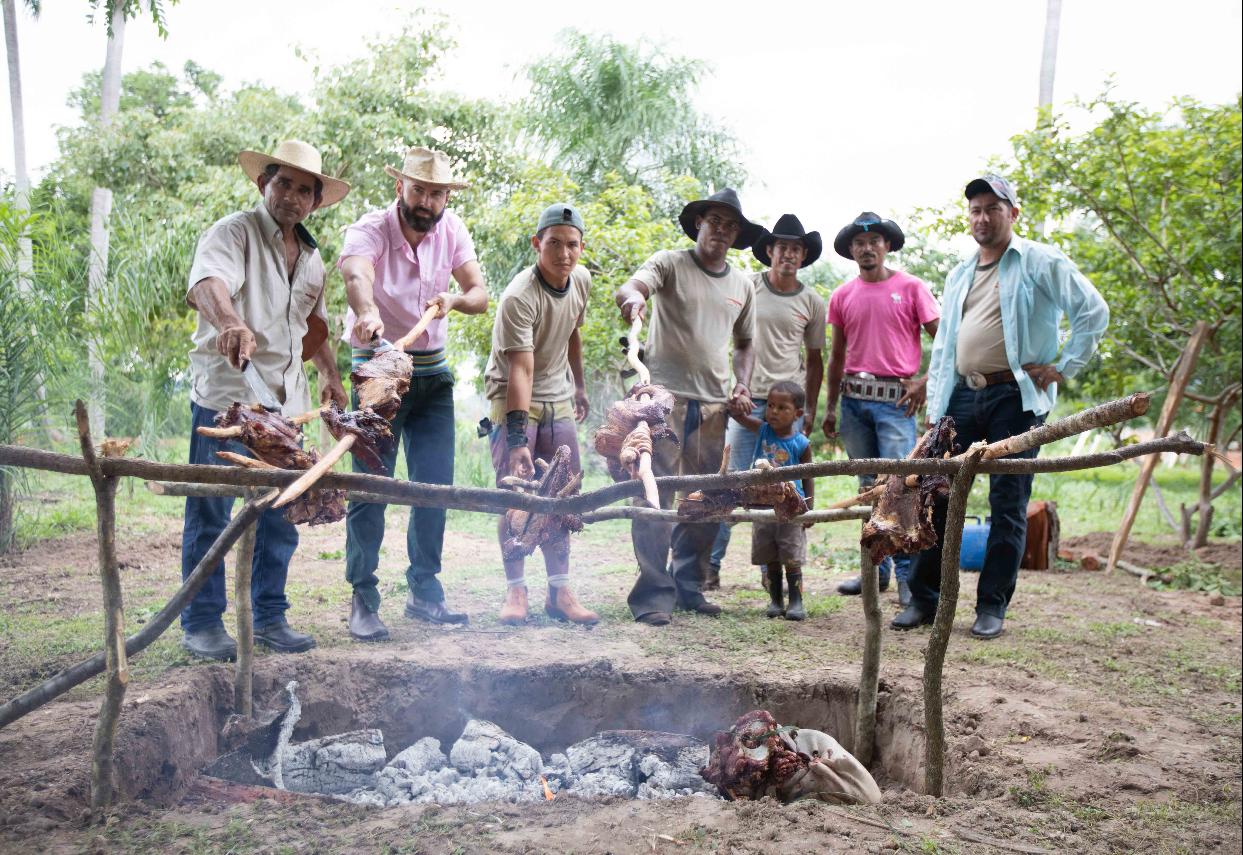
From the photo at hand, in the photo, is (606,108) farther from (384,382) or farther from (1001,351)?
(384,382)

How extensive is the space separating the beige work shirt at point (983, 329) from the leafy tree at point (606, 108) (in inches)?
362

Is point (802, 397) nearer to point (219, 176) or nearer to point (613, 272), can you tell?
point (613, 272)

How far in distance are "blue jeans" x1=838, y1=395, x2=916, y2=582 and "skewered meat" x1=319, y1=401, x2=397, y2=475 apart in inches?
139

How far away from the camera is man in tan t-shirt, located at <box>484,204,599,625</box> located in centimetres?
467

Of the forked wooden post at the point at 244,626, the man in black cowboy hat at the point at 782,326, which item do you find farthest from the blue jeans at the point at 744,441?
the forked wooden post at the point at 244,626

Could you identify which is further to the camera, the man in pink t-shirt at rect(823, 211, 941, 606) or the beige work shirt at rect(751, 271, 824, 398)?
the beige work shirt at rect(751, 271, 824, 398)

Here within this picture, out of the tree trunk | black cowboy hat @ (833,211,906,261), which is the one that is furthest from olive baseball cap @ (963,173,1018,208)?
the tree trunk

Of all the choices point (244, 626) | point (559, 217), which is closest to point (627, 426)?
point (244, 626)

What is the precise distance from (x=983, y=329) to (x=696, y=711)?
243 centimetres

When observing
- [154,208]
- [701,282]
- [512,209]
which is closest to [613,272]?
[512,209]

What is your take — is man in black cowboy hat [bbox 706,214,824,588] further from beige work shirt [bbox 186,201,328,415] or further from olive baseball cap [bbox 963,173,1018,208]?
beige work shirt [bbox 186,201,328,415]

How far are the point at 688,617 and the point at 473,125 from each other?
31.8ft

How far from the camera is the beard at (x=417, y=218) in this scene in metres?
4.48

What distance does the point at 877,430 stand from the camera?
5.90m
